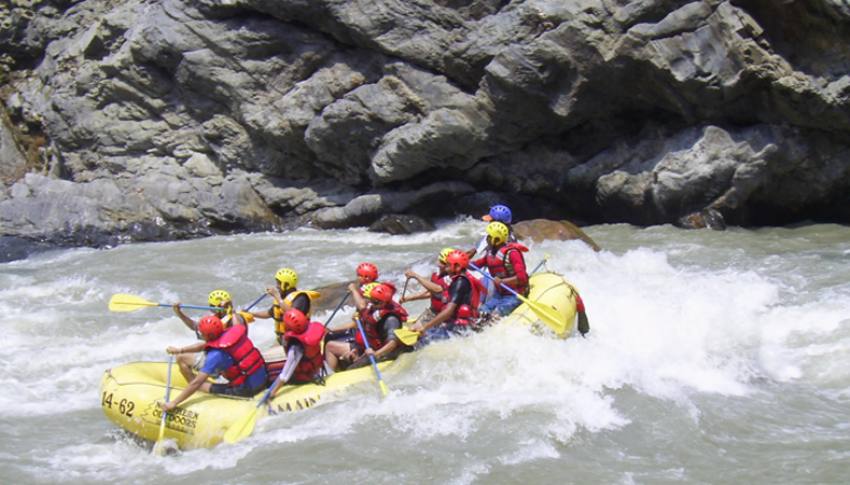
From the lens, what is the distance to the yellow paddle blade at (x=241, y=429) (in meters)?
6.48

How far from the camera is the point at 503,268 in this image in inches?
335

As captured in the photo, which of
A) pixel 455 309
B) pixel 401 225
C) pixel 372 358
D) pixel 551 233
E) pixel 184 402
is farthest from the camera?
pixel 401 225

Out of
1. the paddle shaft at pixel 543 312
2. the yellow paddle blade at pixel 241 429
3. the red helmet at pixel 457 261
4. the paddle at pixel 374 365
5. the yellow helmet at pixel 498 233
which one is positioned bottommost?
the yellow paddle blade at pixel 241 429

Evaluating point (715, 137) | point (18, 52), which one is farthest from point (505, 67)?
point (18, 52)

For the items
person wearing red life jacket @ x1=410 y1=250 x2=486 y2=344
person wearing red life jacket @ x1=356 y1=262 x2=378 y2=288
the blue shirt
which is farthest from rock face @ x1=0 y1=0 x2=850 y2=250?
the blue shirt

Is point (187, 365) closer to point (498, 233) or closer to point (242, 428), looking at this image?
point (242, 428)

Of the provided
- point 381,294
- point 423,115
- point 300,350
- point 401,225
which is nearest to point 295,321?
point 300,350

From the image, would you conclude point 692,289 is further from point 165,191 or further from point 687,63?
point 165,191

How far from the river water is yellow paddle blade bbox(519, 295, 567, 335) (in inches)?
8.2

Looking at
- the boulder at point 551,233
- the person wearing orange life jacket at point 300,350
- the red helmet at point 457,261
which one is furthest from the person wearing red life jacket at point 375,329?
the boulder at point 551,233

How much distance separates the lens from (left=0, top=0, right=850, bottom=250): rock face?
Result: 13.8m

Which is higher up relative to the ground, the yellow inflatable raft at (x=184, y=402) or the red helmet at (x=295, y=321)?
the red helmet at (x=295, y=321)

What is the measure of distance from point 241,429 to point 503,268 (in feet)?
9.92

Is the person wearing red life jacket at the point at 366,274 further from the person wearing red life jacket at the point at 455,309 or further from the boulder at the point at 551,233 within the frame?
the boulder at the point at 551,233
